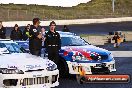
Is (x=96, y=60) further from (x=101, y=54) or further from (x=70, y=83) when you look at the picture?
Result: (x=70, y=83)

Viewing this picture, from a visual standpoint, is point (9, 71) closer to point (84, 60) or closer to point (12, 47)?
point (12, 47)

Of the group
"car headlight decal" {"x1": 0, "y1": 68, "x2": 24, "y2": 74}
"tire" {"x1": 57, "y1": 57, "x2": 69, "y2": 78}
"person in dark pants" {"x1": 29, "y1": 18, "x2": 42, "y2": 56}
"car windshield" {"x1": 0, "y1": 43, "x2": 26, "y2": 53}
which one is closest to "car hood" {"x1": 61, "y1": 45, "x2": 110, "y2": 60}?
"tire" {"x1": 57, "y1": 57, "x2": 69, "y2": 78}

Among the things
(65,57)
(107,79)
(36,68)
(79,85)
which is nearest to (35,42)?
(65,57)

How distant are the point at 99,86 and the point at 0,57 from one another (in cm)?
271

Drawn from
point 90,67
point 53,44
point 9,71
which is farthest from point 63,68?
point 9,71

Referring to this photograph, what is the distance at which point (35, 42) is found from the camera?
11500 mm

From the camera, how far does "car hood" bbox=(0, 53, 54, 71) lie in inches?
350

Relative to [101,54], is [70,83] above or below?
below

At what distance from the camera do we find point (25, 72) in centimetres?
883

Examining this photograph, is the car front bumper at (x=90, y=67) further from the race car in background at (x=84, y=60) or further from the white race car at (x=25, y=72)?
the white race car at (x=25, y=72)

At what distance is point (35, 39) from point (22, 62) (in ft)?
8.26

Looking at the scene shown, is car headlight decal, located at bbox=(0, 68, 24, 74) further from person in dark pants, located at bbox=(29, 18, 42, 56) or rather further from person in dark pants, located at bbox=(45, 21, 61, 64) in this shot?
person in dark pants, located at bbox=(29, 18, 42, 56)

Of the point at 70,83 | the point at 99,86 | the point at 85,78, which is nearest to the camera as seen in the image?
the point at 85,78

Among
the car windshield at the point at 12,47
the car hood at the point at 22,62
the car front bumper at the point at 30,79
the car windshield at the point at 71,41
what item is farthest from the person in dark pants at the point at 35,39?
the car front bumper at the point at 30,79
